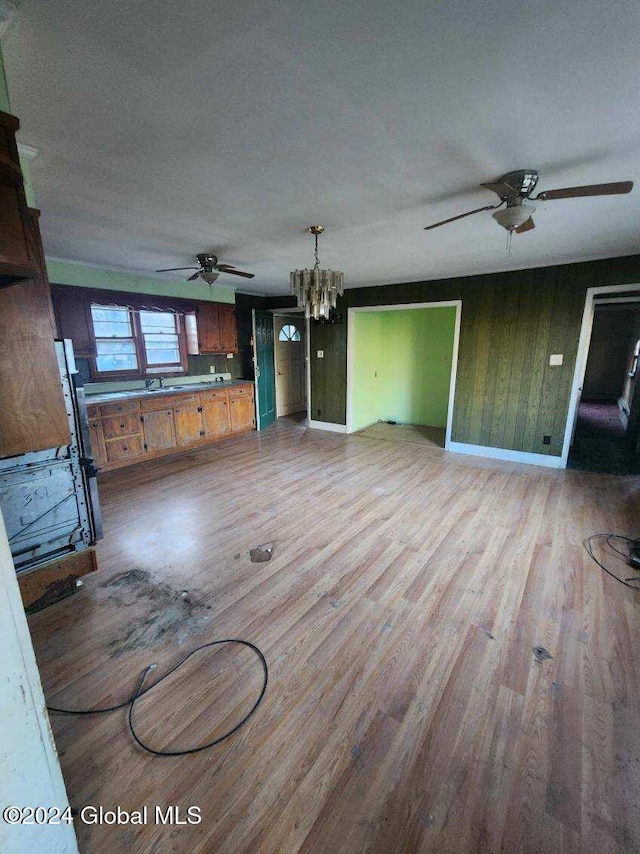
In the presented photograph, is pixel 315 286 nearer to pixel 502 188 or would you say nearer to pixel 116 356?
pixel 502 188

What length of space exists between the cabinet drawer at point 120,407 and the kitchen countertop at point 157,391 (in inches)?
2.5

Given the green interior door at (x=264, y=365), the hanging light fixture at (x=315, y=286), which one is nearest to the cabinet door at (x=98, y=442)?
the green interior door at (x=264, y=365)

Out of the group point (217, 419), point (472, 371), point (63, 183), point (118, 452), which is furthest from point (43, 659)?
point (472, 371)

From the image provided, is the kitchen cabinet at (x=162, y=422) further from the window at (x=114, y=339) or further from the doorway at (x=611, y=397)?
the doorway at (x=611, y=397)

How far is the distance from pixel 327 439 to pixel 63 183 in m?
4.48

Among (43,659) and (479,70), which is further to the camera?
(43,659)

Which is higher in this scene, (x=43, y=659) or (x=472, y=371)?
(x=472, y=371)

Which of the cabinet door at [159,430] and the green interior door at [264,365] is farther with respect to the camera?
the green interior door at [264,365]

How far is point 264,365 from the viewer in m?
6.49

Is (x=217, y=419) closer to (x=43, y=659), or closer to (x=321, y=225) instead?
(x=321, y=225)

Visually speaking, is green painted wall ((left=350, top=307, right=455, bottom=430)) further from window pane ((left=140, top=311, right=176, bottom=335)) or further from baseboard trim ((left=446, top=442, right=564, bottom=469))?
window pane ((left=140, top=311, right=176, bottom=335))

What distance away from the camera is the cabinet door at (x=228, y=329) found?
5.95m

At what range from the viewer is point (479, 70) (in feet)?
4.11

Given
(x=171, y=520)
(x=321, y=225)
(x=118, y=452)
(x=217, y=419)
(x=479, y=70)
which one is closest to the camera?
(x=479, y=70)
